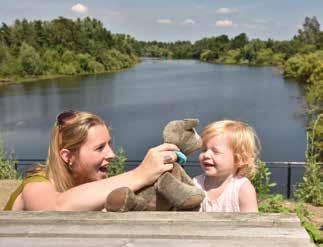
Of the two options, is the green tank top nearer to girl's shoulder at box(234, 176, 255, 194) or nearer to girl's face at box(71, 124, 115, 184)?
girl's face at box(71, 124, 115, 184)

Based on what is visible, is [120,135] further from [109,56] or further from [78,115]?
[109,56]

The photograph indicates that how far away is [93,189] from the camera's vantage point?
5.23 feet

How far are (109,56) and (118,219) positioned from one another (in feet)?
274

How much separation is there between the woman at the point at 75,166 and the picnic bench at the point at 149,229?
21 centimetres

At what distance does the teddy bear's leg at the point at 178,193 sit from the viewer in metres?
1.62

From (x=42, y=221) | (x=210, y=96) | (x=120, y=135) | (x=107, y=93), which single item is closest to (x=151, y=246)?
(x=42, y=221)

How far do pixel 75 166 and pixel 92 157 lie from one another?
70 mm

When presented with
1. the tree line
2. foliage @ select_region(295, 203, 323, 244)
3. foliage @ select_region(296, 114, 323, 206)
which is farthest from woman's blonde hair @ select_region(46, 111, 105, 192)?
the tree line

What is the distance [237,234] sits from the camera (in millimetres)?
1269

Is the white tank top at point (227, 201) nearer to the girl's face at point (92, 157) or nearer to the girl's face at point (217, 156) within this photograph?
the girl's face at point (217, 156)

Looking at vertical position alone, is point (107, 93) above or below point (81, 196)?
below

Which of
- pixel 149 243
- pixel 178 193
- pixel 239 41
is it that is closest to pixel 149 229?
pixel 149 243

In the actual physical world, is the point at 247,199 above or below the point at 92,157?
below

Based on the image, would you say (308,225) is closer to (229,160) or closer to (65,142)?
(229,160)
